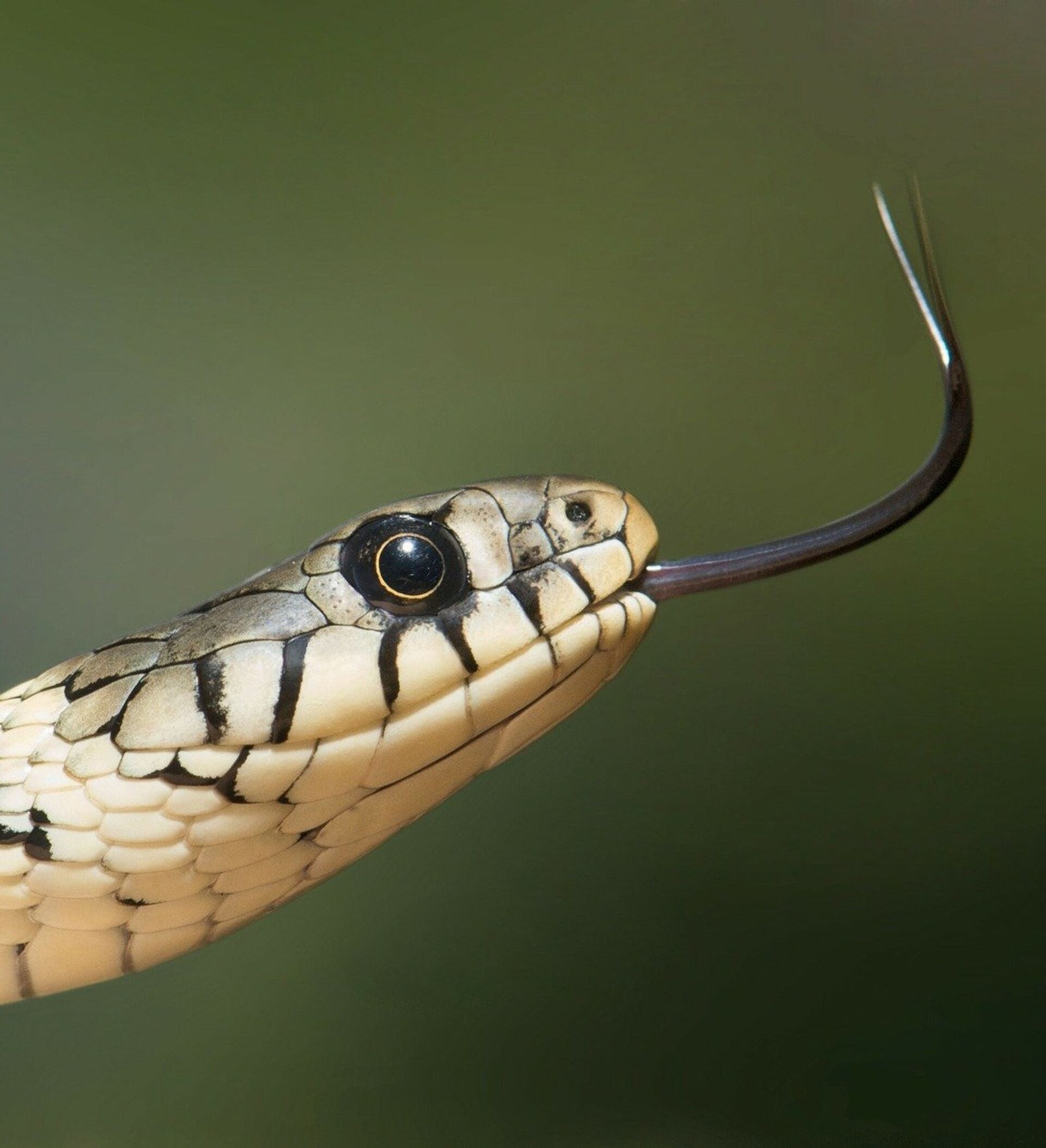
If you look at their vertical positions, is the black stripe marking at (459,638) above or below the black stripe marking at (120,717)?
below

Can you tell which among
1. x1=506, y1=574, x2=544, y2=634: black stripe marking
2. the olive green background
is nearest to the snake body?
x1=506, y1=574, x2=544, y2=634: black stripe marking

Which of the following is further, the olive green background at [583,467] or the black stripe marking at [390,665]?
the olive green background at [583,467]

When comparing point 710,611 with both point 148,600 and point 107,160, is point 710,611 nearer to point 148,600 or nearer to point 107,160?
point 148,600

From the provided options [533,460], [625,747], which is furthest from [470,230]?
[625,747]

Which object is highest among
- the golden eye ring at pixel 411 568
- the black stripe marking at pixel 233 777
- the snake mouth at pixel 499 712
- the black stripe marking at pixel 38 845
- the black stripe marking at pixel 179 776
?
the golden eye ring at pixel 411 568

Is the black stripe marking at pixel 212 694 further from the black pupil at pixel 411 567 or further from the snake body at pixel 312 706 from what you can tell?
the black pupil at pixel 411 567

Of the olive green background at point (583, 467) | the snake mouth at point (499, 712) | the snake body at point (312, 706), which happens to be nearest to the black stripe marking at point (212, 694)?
the snake body at point (312, 706)
